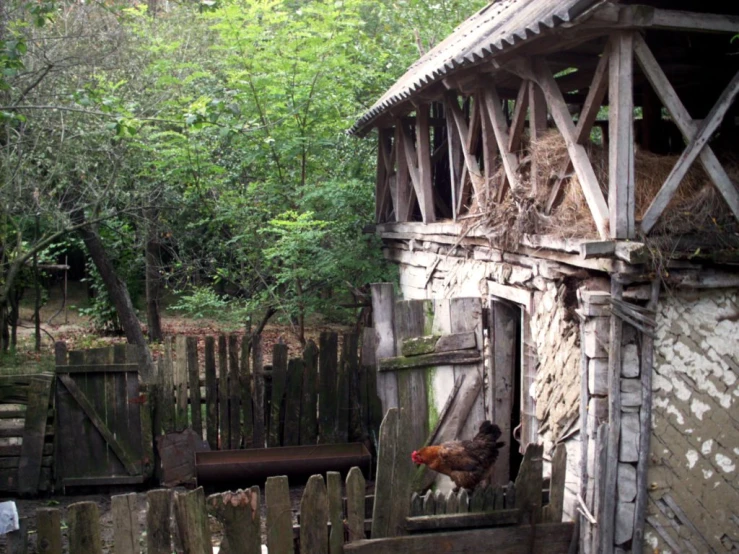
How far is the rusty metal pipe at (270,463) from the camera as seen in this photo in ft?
23.6

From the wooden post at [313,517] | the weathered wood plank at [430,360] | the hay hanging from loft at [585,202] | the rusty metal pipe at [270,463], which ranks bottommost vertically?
the rusty metal pipe at [270,463]

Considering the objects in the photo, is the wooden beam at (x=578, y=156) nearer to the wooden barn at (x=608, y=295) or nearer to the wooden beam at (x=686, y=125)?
the wooden barn at (x=608, y=295)

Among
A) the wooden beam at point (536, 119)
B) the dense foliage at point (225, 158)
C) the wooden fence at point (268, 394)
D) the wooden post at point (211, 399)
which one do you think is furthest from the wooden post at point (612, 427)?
the dense foliage at point (225, 158)

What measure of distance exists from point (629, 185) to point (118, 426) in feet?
17.6

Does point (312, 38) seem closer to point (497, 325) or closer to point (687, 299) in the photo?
point (497, 325)

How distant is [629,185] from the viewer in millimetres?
4629

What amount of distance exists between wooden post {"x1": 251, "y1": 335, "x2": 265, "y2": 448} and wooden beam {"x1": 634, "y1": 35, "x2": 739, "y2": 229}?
15.1ft

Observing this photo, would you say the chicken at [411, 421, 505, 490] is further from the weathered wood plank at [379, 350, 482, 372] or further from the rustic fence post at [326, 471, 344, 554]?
the rustic fence post at [326, 471, 344, 554]

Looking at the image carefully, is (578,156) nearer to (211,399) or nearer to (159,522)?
(159,522)

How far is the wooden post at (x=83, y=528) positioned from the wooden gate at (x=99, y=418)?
348 centimetres

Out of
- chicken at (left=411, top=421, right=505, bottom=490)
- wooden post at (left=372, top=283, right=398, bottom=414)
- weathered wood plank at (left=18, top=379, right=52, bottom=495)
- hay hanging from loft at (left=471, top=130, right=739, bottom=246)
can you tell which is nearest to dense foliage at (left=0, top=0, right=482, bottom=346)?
wooden post at (left=372, top=283, right=398, bottom=414)

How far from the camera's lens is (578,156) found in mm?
5078

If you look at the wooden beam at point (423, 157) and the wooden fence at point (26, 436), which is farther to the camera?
the wooden beam at point (423, 157)

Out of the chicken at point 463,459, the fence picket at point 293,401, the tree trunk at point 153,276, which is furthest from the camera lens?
the tree trunk at point 153,276
